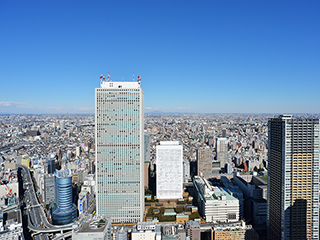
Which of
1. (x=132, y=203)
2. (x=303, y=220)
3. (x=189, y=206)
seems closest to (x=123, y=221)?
(x=132, y=203)

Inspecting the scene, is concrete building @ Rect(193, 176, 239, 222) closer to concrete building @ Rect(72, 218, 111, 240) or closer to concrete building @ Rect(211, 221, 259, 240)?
concrete building @ Rect(211, 221, 259, 240)

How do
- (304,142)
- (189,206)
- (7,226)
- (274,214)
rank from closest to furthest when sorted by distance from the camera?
(304,142)
(274,214)
(7,226)
(189,206)

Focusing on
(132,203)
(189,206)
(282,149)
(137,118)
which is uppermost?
(137,118)

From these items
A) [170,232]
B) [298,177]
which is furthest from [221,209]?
[298,177]

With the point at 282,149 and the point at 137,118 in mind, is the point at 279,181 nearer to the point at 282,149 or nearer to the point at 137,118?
the point at 282,149

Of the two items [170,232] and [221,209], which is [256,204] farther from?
[170,232]

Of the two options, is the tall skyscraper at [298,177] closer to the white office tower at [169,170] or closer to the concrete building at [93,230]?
the concrete building at [93,230]
